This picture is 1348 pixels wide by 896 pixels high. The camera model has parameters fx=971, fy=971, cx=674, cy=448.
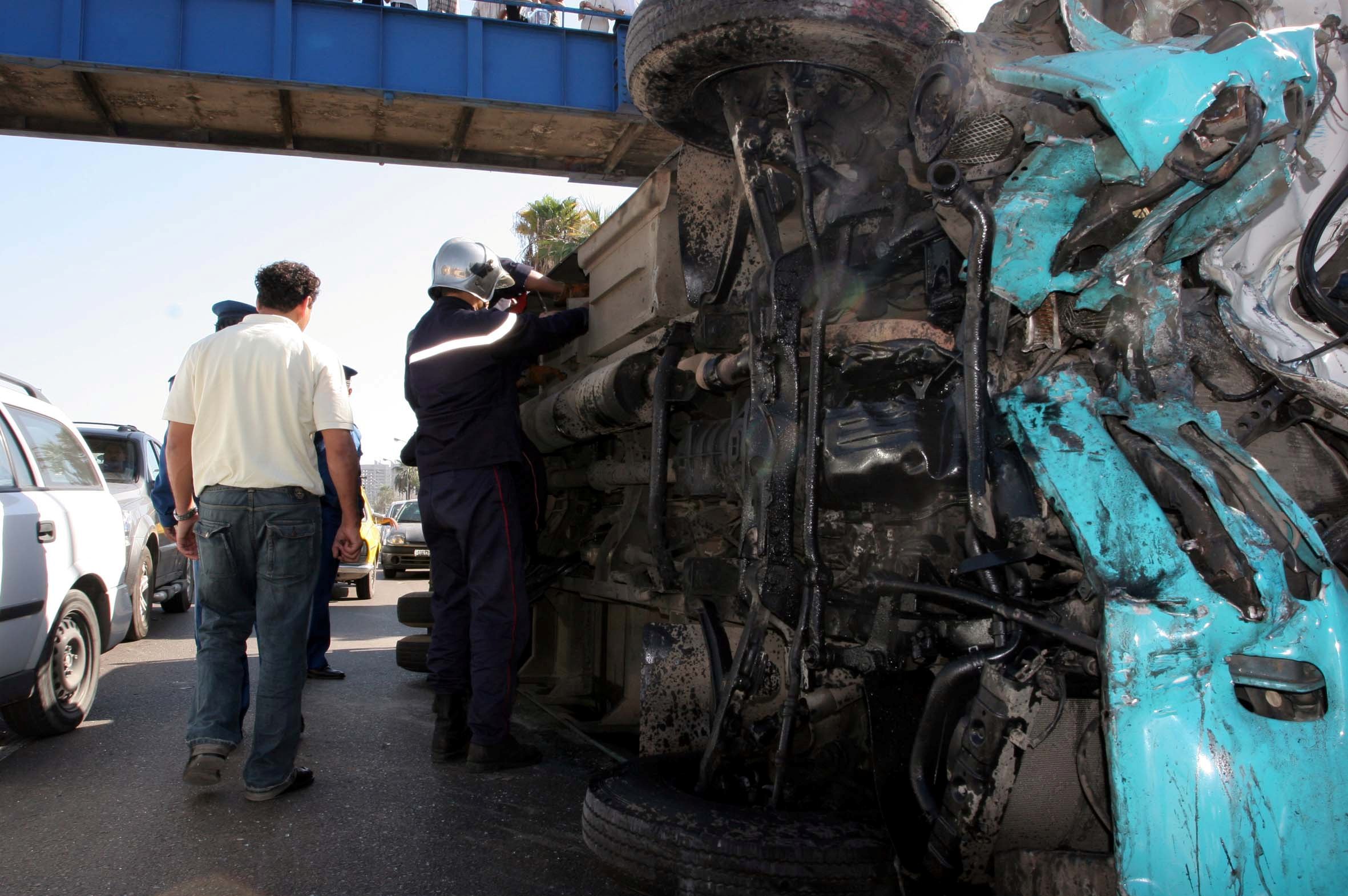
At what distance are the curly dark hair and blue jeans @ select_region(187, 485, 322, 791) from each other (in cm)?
81

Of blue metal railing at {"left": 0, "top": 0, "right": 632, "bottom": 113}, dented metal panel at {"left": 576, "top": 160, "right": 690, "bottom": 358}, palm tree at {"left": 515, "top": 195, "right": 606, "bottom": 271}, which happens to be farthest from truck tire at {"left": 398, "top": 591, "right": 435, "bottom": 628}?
palm tree at {"left": 515, "top": 195, "right": 606, "bottom": 271}

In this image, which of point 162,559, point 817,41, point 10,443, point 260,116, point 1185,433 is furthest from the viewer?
point 260,116

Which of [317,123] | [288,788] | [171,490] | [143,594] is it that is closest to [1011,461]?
[288,788]

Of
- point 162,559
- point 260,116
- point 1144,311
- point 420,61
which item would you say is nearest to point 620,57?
point 420,61

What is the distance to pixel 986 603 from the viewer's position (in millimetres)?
1992

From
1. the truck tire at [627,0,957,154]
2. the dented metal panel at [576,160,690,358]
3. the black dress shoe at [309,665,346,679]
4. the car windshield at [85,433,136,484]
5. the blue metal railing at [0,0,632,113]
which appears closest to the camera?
the truck tire at [627,0,957,154]

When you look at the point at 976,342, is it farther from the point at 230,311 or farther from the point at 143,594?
the point at 143,594

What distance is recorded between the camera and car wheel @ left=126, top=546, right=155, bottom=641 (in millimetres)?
7336

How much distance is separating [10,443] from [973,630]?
13.8 feet

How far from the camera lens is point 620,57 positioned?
12336 mm

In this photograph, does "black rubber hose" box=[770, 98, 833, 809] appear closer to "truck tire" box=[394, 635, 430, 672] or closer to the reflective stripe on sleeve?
the reflective stripe on sleeve

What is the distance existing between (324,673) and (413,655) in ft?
2.48

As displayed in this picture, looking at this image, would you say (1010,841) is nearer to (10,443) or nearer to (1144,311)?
(1144,311)

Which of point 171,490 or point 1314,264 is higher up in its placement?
point 1314,264
